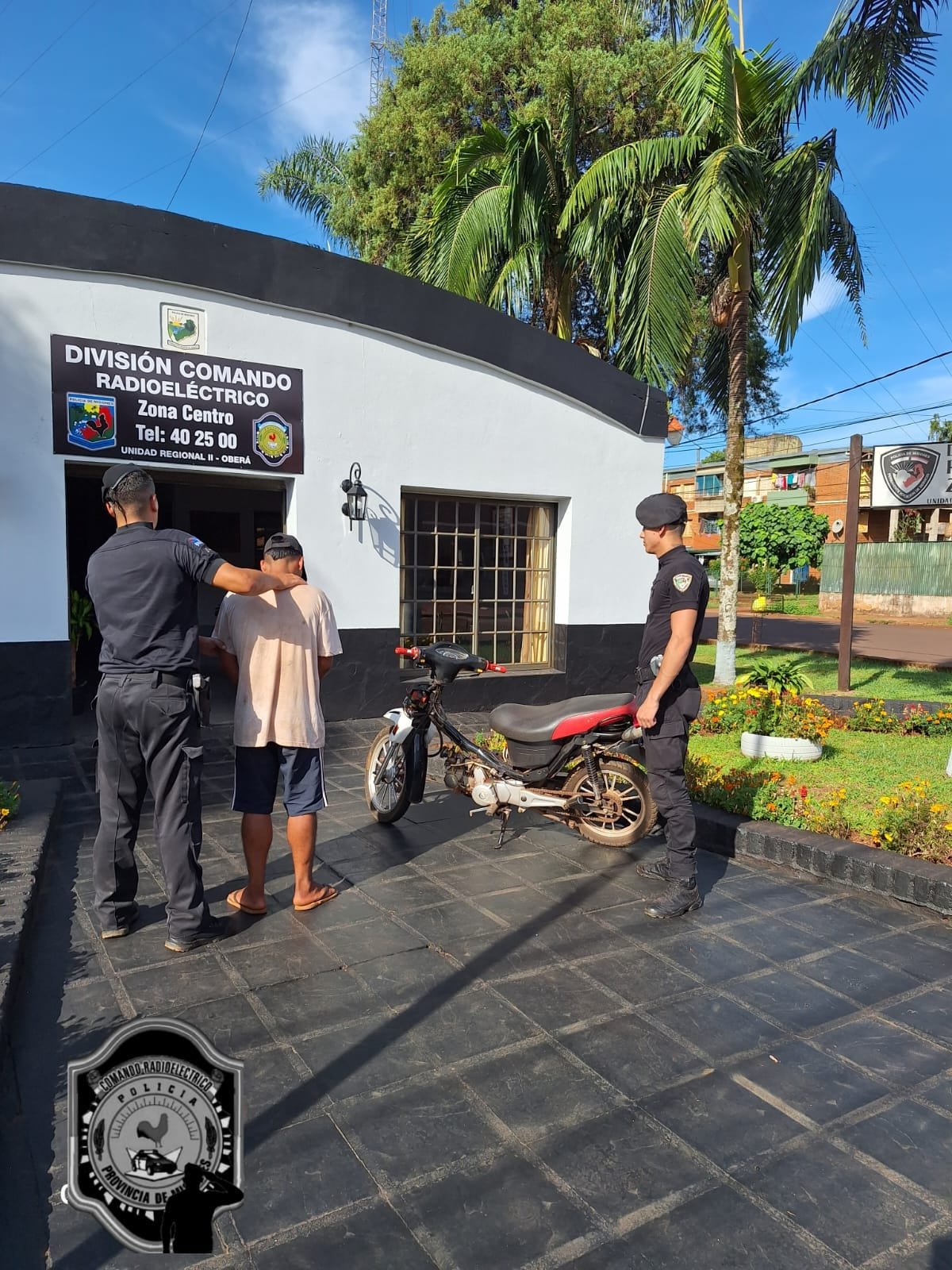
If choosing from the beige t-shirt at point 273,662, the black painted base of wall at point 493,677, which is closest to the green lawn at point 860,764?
the black painted base of wall at point 493,677

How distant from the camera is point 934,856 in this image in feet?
14.4

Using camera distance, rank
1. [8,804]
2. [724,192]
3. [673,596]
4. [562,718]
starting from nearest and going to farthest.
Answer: [673,596]
[8,804]
[562,718]
[724,192]

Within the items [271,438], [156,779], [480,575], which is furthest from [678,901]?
[480,575]

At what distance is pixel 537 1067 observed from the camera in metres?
2.76

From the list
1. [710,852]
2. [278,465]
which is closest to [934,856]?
[710,852]

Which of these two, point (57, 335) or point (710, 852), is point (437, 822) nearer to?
point (710, 852)

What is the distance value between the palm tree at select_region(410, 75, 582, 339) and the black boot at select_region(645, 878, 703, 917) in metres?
10.0

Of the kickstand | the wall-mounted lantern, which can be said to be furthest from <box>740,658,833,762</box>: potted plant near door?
the wall-mounted lantern

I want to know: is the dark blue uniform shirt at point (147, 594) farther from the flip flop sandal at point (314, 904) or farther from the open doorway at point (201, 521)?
the open doorway at point (201, 521)

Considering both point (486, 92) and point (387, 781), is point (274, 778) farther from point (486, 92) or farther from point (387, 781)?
point (486, 92)

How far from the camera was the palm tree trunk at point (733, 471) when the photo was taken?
1062 cm

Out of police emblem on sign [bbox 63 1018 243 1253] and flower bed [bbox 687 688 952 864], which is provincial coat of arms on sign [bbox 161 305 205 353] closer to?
flower bed [bbox 687 688 952 864]

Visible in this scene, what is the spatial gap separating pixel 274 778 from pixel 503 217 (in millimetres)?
10996

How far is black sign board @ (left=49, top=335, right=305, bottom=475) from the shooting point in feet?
22.2
